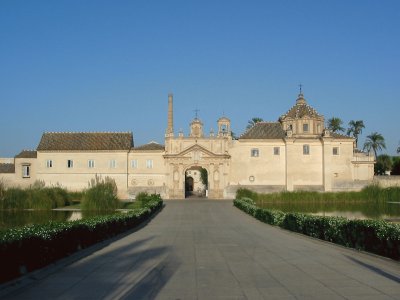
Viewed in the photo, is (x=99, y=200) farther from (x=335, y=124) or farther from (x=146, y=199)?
(x=335, y=124)

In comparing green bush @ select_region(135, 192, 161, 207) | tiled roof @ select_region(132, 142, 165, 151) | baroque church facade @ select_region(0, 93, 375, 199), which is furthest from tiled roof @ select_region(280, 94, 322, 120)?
green bush @ select_region(135, 192, 161, 207)

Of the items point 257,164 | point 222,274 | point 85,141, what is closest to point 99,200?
point 85,141

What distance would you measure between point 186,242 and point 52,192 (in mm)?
31205

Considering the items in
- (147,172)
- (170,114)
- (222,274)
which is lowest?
(222,274)

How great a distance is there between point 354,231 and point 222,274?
6447 millimetres

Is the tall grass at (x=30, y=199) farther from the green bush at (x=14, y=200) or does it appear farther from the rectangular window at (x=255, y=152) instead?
the rectangular window at (x=255, y=152)

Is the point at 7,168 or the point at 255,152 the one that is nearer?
the point at 255,152

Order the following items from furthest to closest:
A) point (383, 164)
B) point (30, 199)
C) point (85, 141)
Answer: point (383, 164), point (85, 141), point (30, 199)

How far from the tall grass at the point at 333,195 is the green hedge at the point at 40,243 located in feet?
118

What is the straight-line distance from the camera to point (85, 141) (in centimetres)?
5934

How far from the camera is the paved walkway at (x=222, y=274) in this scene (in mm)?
9328

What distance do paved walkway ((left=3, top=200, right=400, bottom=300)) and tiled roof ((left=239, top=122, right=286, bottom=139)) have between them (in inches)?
1639

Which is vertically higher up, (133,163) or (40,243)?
(133,163)

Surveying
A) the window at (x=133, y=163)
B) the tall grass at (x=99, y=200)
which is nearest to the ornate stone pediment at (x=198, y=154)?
the window at (x=133, y=163)
